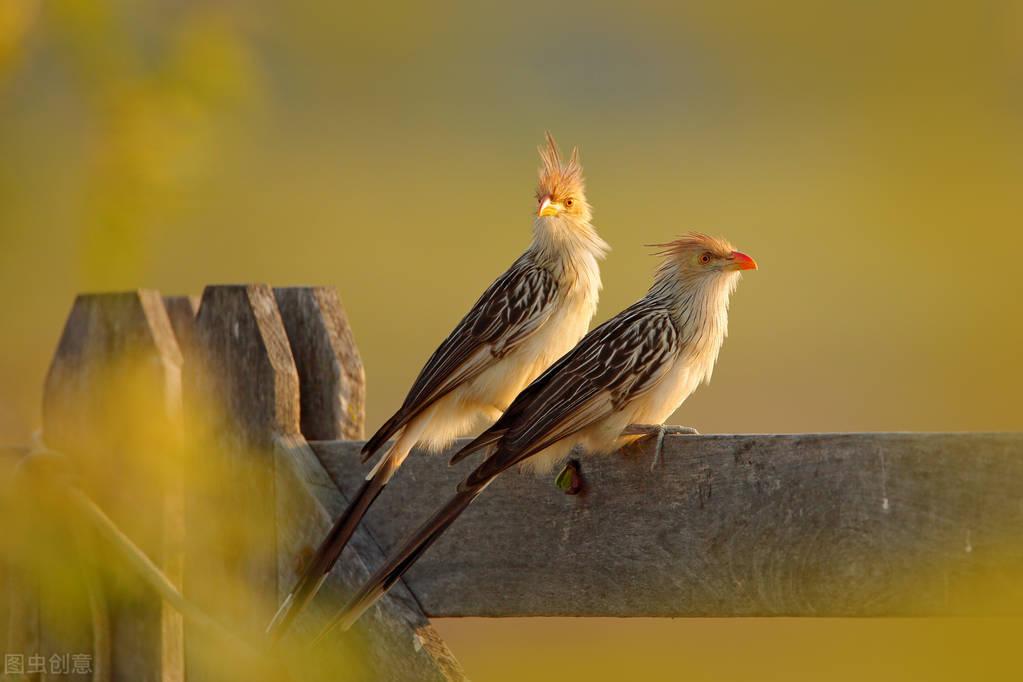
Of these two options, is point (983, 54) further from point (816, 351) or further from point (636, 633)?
point (636, 633)

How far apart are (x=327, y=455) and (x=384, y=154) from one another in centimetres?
4308

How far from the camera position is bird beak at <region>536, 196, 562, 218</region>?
451 centimetres

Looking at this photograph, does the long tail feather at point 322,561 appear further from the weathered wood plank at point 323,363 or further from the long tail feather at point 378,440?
the weathered wood plank at point 323,363

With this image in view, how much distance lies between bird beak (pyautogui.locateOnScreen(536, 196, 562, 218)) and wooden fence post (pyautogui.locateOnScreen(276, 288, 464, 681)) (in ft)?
3.21

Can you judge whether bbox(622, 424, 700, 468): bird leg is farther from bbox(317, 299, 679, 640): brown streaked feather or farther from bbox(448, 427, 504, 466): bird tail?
bbox(448, 427, 504, 466): bird tail

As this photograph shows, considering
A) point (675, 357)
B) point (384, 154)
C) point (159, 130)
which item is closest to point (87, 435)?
point (675, 357)

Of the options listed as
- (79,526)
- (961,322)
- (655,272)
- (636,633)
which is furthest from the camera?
(961,322)

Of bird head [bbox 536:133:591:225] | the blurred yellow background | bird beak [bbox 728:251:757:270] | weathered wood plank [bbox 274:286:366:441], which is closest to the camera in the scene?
the blurred yellow background

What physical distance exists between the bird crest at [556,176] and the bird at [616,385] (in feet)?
1.67

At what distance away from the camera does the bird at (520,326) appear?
4039mm

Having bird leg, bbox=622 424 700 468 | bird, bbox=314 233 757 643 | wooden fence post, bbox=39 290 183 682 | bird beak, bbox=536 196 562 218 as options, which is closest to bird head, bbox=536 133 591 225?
bird beak, bbox=536 196 562 218

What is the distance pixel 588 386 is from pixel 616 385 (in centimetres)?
8

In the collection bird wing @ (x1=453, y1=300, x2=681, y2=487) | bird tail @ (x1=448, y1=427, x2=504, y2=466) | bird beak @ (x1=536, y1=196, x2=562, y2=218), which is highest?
bird beak @ (x1=536, y1=196, x2=562, y2=218)

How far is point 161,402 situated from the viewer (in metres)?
3.49
